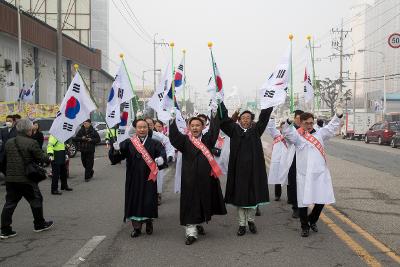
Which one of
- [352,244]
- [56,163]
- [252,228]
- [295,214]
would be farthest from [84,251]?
[56,163]

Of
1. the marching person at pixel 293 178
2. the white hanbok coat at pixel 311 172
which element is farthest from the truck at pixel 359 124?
the white hanbok coat at pixel 311 172

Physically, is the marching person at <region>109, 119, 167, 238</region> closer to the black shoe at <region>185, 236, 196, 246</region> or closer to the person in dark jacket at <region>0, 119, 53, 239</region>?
the black shoe at <region>185, 236, 196, 246</region>

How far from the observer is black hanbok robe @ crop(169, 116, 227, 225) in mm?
6070

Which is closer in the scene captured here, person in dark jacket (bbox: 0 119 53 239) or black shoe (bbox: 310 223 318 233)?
person in dark jacket (bbox: 0 119 53 239)

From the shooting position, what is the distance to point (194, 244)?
5977mm

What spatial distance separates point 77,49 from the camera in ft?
121

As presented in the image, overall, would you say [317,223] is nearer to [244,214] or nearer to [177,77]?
[244,214]

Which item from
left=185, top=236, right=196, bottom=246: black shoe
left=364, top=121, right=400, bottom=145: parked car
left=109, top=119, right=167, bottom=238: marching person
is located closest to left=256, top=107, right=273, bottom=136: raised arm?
left=109, top=119, right=167, bottom=238: marching person

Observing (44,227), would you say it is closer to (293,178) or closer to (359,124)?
(293,178)

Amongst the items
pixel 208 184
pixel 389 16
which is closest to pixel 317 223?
pixel 208 184

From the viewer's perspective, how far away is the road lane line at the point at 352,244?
5.15 metres

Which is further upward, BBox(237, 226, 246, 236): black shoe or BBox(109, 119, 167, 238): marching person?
BBox(109, 119, 167, 238): marching person

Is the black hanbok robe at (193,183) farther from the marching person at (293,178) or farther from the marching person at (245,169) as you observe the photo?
the marching person at (293,178)

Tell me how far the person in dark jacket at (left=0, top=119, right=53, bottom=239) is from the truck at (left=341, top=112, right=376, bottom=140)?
3521 centimetres
